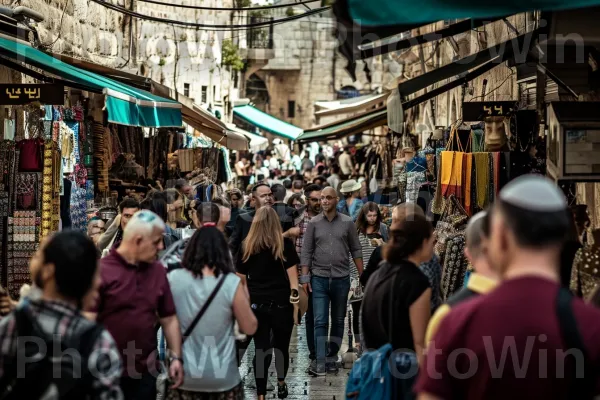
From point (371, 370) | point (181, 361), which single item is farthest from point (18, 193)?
point (371, 370)

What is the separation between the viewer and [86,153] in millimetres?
14844

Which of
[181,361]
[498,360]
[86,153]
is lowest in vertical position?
[181,361]

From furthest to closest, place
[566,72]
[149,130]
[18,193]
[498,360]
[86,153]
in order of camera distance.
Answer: [149,130], [86,153], [18,193], [566,72], [498,360]

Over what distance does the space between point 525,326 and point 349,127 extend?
54.6 feet

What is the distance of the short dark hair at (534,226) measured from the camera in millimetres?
3576

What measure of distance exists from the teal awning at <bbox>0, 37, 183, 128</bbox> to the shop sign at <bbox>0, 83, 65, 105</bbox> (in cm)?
25

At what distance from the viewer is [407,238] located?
6.21 metres

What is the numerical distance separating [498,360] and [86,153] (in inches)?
464

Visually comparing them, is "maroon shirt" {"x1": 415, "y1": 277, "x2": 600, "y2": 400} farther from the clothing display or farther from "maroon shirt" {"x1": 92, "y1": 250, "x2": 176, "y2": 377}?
the clothing display

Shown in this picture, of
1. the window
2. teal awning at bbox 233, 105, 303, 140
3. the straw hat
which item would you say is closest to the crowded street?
the straw hat

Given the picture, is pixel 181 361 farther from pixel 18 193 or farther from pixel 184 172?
pixel 184 172

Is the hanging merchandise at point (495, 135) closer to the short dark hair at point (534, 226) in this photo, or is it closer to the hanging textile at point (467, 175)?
the hanging textile at point (467, 175)

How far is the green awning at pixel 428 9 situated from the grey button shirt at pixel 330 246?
18.2ft

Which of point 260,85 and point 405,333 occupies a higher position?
point 260,85
